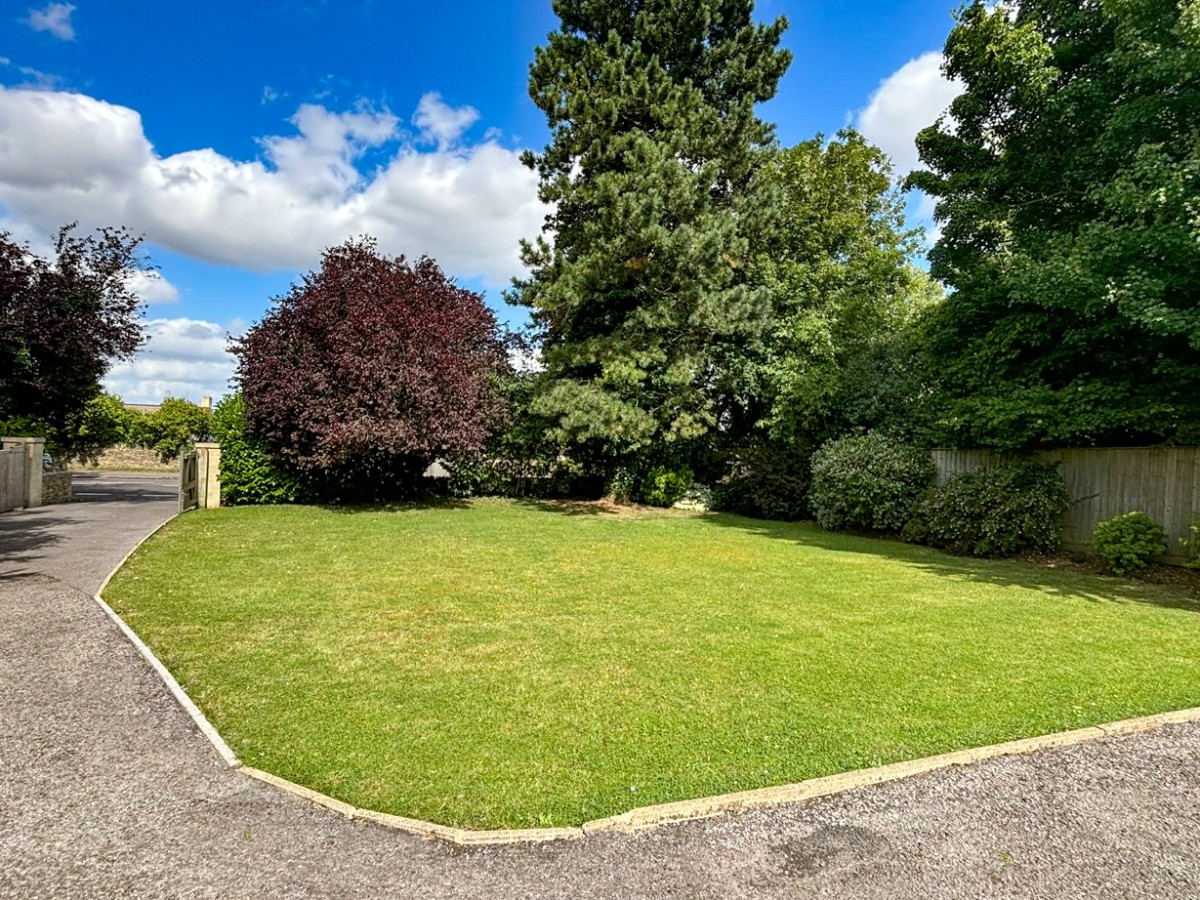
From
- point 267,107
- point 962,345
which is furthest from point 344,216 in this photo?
point 962,345

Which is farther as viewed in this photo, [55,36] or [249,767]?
[55,36]

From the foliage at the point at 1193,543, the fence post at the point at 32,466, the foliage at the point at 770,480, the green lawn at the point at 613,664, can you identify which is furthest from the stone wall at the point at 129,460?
the foliage at the point at 1193,543

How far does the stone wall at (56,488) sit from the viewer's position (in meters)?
14.0

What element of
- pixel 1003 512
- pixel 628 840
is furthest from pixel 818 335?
pixel 628 840

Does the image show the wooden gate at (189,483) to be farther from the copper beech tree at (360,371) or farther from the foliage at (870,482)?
the foliage at (870,482)

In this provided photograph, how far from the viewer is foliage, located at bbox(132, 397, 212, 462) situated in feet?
94.7

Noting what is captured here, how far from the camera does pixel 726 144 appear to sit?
51.5 feet

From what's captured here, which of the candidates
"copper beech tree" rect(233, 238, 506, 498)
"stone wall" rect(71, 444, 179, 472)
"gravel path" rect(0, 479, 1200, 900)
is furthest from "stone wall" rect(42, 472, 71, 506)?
"stone wall" rect(71, 444, 179, 472)

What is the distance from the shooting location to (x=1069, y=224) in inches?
443

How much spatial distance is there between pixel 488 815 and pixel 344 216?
55.8 feet

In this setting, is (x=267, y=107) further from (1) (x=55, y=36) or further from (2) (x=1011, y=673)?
(2) (x=1011, y=673)

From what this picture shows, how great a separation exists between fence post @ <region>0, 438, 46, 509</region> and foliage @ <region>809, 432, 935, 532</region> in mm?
17363

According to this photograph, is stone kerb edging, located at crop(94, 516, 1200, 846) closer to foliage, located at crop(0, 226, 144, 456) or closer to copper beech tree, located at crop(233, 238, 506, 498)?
copper beech tree, located at crop(233, 238, 506, 498)

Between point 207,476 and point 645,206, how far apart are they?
11737 mm
